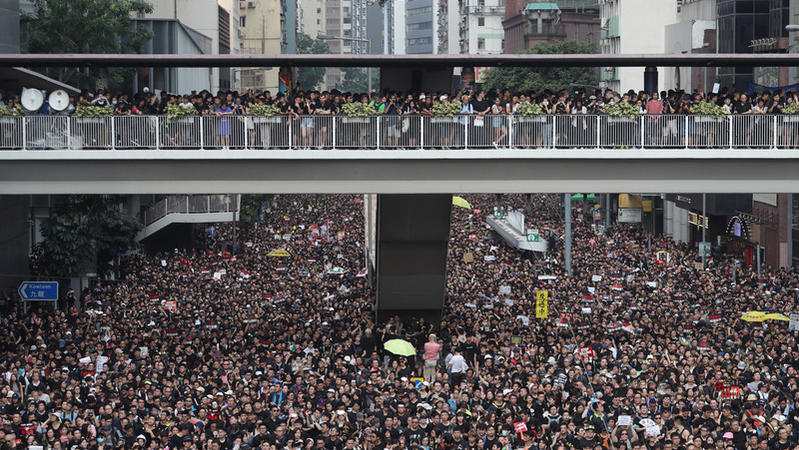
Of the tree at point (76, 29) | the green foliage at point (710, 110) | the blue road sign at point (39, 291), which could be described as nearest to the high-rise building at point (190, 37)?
the tree at point (76, 29)

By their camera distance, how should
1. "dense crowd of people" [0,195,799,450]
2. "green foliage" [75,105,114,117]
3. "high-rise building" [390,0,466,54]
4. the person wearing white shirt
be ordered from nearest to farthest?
"dense crowd of people" [0,195,799,450] → "green foliage" [75,105,114,117] → the person wearing white shirt → "high-rise building" [390,0,466,54]

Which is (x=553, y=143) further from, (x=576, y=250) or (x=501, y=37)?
(x=501, y=37)

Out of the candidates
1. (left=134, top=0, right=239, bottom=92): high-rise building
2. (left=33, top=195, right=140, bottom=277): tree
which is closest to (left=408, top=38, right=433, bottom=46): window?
(left=134, top=0, right=239, bottom=92): high-rise building

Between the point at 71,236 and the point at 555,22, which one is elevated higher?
the point at 555,22

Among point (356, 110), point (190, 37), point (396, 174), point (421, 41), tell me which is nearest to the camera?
point (356, 110)

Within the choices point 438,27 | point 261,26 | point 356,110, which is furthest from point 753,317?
point 438,27

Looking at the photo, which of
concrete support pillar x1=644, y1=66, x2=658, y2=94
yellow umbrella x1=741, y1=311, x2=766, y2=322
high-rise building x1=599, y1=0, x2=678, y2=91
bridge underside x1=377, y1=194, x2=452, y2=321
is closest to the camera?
concrete support pillar x1=644, y1=66, x2=658, y2=94

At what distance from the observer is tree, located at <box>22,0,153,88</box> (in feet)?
152

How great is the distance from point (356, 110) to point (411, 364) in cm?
678

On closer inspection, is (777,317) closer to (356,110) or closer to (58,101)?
(356,110)

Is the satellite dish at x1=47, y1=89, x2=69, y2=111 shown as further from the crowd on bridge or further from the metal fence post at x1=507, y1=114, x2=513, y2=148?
the metal fence post at x1=507, y1=114, x2=513, y2=148

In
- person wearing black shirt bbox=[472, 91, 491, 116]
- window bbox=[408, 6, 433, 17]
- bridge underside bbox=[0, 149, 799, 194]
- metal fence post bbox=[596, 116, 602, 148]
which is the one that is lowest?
bridge underside bbox=[0, 149, 799, 194]

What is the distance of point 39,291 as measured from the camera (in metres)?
29.3

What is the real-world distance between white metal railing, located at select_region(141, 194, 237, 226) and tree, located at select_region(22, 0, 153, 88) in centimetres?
667
